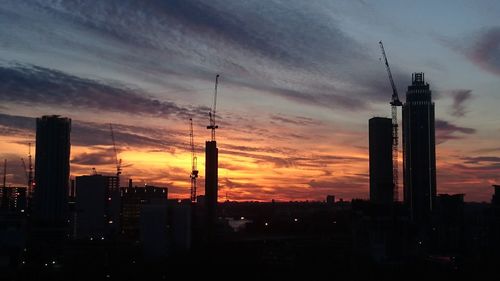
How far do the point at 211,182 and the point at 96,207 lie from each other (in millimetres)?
30888

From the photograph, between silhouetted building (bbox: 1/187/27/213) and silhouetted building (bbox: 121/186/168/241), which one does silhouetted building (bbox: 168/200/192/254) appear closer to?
silhouetted building (bbox: 121/186/168/241)

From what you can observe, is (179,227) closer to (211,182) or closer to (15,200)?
(211,182)

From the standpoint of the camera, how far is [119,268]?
91125mm

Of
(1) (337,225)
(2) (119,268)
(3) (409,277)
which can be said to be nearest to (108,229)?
(1) (337,225)

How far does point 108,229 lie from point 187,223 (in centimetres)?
3943

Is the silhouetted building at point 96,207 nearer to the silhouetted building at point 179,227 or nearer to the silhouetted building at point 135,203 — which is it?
the silhouetted building at point 135,203

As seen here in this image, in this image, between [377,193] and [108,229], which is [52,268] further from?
[377,193]

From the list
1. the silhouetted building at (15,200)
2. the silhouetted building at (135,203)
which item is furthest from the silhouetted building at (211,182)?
the silhouetted building at (15,200)

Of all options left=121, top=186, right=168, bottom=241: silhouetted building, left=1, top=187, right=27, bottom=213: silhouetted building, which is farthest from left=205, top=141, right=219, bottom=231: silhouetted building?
left=1, top=187, right=27, bottom=213: silhouetted building

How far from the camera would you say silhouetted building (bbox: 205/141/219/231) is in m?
164

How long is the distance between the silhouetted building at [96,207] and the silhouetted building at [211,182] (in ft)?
78.1

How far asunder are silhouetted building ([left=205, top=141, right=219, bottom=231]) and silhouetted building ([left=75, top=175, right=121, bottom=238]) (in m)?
23.8

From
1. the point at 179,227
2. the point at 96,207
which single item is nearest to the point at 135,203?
the point at 96,207

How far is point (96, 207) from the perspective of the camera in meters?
164
